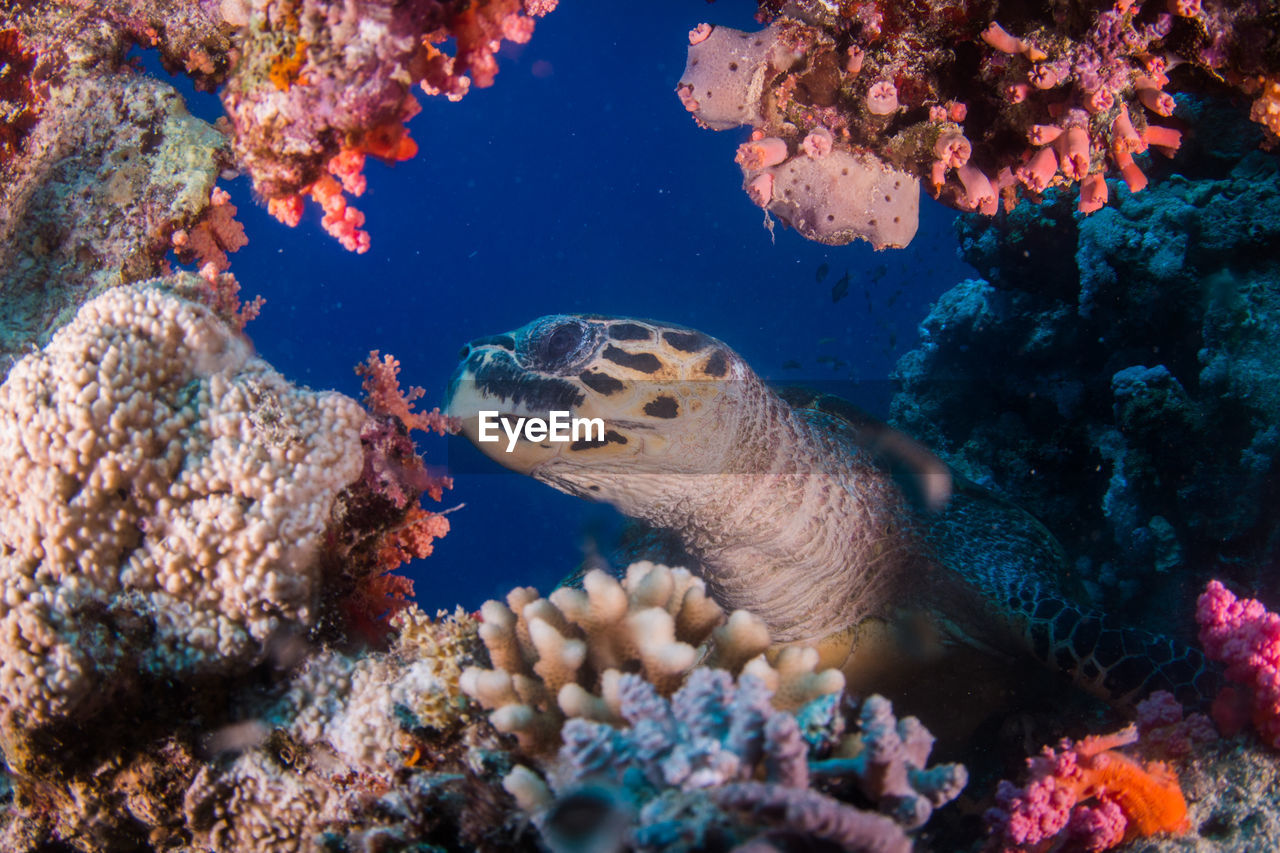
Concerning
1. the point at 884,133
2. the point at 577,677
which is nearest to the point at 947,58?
the point at 884,133

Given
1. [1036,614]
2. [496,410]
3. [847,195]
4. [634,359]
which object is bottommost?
[1036,614]

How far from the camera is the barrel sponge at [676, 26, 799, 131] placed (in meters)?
3.09

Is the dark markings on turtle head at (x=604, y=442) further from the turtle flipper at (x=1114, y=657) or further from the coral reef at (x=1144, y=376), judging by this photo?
the coral reef at (x=1144, y=376)

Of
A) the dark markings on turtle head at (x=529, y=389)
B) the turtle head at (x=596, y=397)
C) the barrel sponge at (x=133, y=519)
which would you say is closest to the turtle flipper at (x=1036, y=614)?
the turtle head at (x=596, y=397)

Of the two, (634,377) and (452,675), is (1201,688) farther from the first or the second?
(452,675)

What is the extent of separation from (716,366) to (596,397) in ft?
2.18

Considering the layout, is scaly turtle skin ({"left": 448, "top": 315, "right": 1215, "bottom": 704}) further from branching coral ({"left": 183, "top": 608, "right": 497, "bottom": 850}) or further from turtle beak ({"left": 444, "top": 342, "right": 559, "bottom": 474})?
branching coral ({"left": 183, "top": 608, "right": 497, "bottom": 850})

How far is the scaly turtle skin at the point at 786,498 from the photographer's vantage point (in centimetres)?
312

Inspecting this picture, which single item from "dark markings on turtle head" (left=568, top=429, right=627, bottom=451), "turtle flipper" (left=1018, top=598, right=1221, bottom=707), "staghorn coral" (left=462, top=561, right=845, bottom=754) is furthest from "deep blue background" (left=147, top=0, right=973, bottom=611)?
"staghorn coral" (left=462, top=561, right=845, bottom=754)

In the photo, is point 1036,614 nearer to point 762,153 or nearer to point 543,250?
point 762,153

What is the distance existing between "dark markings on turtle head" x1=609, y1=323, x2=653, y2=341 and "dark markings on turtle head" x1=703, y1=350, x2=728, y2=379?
0.33m

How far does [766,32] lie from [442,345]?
50645mm

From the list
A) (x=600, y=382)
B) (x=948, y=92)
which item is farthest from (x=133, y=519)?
(x=948, y=92)

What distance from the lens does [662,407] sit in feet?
10.4
